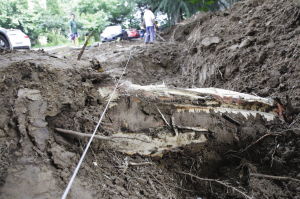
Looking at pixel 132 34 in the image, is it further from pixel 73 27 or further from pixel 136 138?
pixel 136 138

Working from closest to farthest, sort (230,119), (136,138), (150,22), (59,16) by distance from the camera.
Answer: (136,138) → (230,119) → (150,22) → (59,16)

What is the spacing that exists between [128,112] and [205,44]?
300cm

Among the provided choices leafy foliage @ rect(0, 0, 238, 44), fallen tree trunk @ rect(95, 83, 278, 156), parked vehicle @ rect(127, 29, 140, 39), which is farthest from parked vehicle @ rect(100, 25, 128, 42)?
fallen tree trunk @ rect(95, 83, 278, 156)

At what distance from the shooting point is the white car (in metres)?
7.84

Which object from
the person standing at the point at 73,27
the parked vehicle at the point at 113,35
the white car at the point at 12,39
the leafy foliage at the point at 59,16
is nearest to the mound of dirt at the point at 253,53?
the white car at the point at 12,39

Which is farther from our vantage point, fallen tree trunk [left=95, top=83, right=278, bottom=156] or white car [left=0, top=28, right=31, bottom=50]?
white car [left=0, top=28, right=31, bottom=50]

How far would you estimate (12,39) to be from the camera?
831 cm

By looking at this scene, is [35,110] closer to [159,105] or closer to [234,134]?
[159,105]

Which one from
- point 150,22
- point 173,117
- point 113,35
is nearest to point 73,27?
point 150,22

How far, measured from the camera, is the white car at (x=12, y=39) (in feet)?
25.7

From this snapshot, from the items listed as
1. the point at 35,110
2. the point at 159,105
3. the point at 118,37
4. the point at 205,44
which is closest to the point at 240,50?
the point at 205,44

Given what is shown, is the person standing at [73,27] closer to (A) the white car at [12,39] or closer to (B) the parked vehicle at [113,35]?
(A) the white car at [12,39]

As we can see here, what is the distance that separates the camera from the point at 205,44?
168 inches

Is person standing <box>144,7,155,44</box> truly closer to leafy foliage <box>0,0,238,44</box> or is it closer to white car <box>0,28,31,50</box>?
white car <box>0,28,31,50</box>
